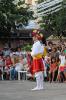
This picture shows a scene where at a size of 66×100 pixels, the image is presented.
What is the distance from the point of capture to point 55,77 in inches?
871

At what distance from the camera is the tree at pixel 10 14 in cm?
3941

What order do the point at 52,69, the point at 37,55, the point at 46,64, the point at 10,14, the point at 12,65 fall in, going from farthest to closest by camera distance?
1. the point at 10,14
2. the point at 12,65
3. the point at 46,64
4. the point at 52,69
5. the point at 37,55

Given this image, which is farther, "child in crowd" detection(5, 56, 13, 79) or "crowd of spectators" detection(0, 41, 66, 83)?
"child in crowd" detection(5, 56, 13, 79)

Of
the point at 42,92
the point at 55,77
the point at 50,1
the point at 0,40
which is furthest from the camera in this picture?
the point at 0,40

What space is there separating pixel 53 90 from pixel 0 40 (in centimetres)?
2705

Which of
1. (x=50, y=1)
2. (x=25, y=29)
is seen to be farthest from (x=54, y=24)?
(x=50, y=1)

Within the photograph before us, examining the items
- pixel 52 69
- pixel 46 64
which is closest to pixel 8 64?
pixel 46 64

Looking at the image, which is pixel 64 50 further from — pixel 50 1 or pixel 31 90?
pixel 31 90

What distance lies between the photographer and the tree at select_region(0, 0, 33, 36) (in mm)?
39406

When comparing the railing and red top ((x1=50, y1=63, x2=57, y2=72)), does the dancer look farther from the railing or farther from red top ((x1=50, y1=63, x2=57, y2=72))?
red top ((x1=50, y1=63, x2=57, y2=72))

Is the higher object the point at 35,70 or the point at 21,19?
the point at 21,19

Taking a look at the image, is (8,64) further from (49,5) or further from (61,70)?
(49,5)

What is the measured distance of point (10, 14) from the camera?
130 feet

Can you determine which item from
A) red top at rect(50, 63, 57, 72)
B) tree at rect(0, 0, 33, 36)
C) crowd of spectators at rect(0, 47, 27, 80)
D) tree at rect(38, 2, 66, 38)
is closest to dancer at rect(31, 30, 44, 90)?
red top at rect(50, 63, 57, 72)
